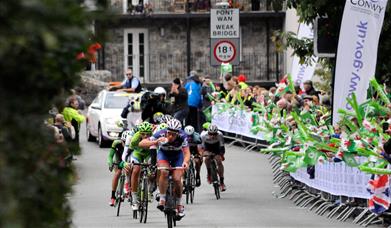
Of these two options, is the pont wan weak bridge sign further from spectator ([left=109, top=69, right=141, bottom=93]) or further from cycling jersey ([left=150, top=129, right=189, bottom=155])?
cycling jersey ([left=150, top=129, right=189, bottom=155])

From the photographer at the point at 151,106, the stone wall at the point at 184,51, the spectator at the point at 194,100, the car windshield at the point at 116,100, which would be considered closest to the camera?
the photographer at the point at 151,106

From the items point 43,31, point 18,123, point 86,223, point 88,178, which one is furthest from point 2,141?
point 88,178

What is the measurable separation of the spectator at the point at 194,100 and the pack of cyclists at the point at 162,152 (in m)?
10.3

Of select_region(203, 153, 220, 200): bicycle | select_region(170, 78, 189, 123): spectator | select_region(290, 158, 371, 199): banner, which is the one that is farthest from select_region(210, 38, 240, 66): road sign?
select_region(290, 158, 371, 199): banner

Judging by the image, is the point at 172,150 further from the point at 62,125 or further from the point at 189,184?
the point at 62,125

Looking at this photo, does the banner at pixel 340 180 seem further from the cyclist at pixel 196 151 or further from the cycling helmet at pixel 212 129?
the cyclist at pixel 196 151

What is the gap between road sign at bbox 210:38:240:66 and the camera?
29438mm

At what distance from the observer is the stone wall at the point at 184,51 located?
53.1 m

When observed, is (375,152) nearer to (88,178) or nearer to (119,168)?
(119,168)

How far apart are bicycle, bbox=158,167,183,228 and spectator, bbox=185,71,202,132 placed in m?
14.8

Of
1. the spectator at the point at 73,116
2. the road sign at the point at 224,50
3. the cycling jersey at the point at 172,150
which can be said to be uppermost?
the road sign at the point at 224,50

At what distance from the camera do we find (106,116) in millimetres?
32312

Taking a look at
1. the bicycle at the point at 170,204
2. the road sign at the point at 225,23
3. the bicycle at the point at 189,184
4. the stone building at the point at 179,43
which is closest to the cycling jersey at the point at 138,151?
the bicycle at the point at 170,204

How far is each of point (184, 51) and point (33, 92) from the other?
4911 centimetres
